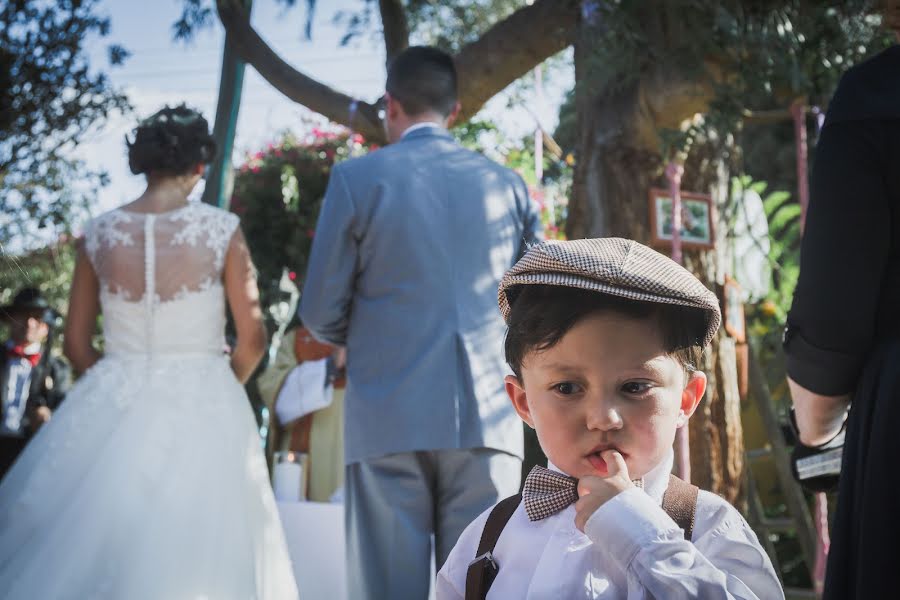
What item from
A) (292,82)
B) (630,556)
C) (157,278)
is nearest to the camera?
(630,556)

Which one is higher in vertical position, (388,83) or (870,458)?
(388,83)

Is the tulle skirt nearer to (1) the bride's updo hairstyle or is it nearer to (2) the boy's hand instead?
(1) the bride's updo hairstyle

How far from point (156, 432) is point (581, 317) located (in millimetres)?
2318

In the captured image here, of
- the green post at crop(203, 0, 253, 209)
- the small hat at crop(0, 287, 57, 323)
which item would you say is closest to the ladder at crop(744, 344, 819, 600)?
the green post at crop(203, 0, 253, 209)

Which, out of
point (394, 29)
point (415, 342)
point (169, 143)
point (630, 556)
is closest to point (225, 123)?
point (394, 29)

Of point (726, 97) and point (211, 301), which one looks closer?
point (211, 301)

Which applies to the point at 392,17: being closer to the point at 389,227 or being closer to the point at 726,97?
the point at 726,97

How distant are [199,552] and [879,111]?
2.45m

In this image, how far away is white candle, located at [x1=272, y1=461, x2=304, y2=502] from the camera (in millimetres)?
4656

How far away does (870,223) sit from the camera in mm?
1838

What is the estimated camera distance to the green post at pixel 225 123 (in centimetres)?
575

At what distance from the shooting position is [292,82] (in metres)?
5.41

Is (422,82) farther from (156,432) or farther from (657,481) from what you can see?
(657,481)

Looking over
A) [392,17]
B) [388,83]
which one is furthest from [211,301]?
[392,17]
